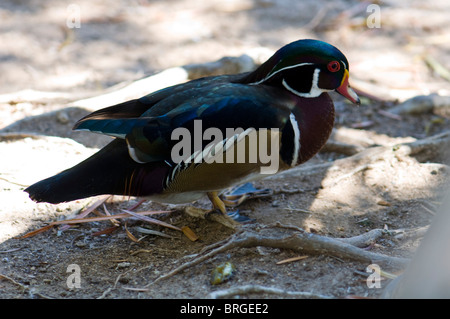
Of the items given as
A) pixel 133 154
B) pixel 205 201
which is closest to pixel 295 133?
pixel 133 154

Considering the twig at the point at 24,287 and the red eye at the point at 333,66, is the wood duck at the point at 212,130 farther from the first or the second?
the twig at the point at 24,287

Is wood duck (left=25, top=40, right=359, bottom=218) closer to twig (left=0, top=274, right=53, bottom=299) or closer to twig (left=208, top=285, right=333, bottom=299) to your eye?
twig (left=0, top=274, right=53, bottom=299)

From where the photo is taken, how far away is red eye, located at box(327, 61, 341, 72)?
310 cm

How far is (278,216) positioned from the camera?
3.43m

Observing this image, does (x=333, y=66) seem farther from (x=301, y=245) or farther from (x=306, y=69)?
(x=301, y=245)

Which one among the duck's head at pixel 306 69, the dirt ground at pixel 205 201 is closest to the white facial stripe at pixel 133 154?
the dirt ground at pixel 205 201

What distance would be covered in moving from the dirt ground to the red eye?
33.9 inches

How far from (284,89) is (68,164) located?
1.61 meters

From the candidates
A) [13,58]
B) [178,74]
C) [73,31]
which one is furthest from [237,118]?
[73,31]

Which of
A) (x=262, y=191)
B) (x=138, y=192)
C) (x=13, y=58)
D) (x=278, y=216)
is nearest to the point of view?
(x=138, y=192)

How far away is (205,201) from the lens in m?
3.83

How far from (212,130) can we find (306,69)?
637 mm

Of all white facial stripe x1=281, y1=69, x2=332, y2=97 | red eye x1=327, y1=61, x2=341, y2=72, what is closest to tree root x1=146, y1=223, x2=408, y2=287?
white facial stripe x1=281, y1=69, x2=332, y2=97
